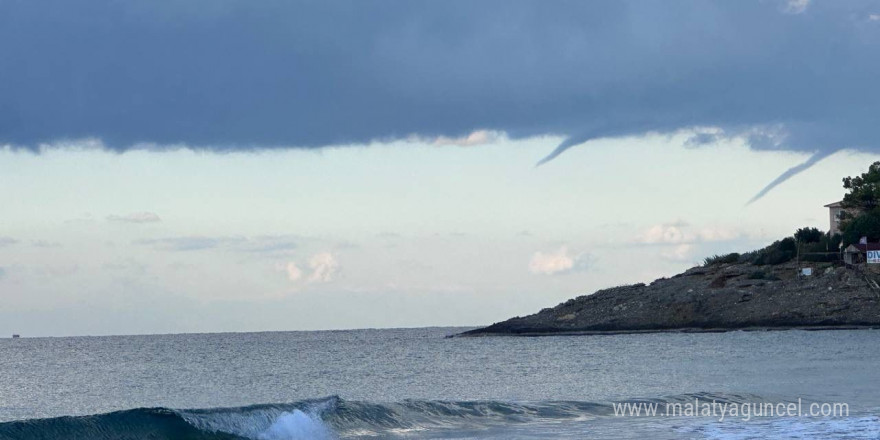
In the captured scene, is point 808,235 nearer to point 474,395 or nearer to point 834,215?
point 834,215

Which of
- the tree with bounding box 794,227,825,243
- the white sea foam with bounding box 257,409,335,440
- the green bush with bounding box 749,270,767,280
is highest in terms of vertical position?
the tree with bounding box 794,227,825,243

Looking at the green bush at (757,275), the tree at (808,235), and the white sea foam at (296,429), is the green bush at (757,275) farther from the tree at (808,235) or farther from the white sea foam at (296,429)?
the white sea foam at (296,429)

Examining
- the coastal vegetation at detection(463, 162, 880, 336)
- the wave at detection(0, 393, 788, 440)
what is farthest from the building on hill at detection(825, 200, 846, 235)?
the wave at detection(0, 393, 788, 440)

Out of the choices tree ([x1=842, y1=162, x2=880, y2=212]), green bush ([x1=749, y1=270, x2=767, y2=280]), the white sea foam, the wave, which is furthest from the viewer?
tree ([x1=842, y1=162, x2=880, y2=212])

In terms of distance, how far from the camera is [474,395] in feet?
130

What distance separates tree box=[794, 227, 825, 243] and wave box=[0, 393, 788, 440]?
95.1 meters

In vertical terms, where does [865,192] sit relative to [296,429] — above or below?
above

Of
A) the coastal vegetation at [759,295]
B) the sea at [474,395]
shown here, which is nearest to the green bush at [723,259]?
the coastal vegetation at [759,295]

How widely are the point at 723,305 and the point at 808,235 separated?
2562 centimetres

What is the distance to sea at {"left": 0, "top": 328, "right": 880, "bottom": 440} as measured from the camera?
2622 centimetres

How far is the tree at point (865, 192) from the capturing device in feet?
393

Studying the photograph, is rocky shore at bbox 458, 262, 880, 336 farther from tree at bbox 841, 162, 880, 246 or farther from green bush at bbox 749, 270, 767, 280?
tree at bbox 841, 162, 880, 246

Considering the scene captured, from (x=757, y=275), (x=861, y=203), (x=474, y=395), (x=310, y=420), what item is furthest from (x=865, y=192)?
(x=310, y=420)

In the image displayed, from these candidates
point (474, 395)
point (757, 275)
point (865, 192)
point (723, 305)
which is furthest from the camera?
point (865, 192)
